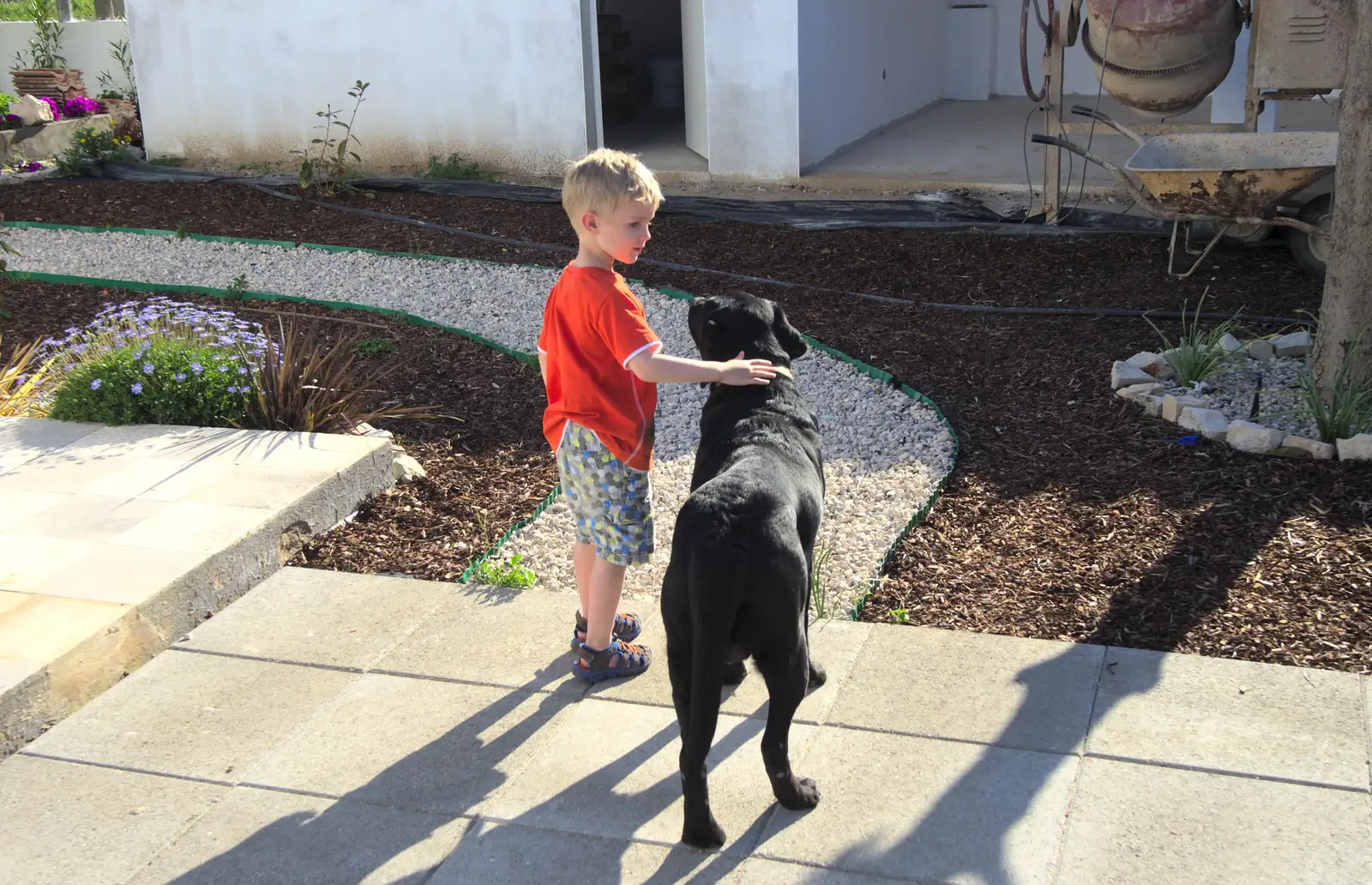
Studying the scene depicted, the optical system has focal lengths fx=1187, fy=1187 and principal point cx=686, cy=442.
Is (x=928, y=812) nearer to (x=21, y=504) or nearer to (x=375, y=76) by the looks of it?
(x=21, y=504)

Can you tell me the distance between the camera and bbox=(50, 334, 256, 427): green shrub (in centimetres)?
505

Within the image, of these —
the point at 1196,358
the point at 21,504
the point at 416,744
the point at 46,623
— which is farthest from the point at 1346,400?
the point at 21,504

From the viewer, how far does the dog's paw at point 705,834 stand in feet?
8.62

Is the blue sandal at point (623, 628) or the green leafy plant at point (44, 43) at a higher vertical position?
the green leafy plant at point (44, 43)

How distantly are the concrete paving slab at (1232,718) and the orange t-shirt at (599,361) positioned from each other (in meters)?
1.41

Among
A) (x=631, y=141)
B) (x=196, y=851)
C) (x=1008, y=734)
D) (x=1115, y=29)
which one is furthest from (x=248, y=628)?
(x=631, y=141)

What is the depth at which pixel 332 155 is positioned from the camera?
1127 centimetres

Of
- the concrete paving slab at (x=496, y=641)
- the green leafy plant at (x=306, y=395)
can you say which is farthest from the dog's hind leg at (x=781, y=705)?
the green leafy plant at (x=306, y=395)

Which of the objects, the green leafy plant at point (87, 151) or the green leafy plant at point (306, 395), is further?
the green leafy plant at point (87, 151)

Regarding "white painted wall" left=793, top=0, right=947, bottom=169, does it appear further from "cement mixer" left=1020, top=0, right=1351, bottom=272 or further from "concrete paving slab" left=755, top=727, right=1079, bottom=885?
"concrete paving slab" left=755, top=727, right=1079, bottom=885

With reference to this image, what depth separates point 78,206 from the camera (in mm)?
10031

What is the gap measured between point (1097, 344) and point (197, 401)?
14.2ft

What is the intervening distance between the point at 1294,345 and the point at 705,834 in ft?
14.1

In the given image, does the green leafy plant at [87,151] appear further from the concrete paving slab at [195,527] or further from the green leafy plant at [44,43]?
the concrete paving slab at [195,527]
